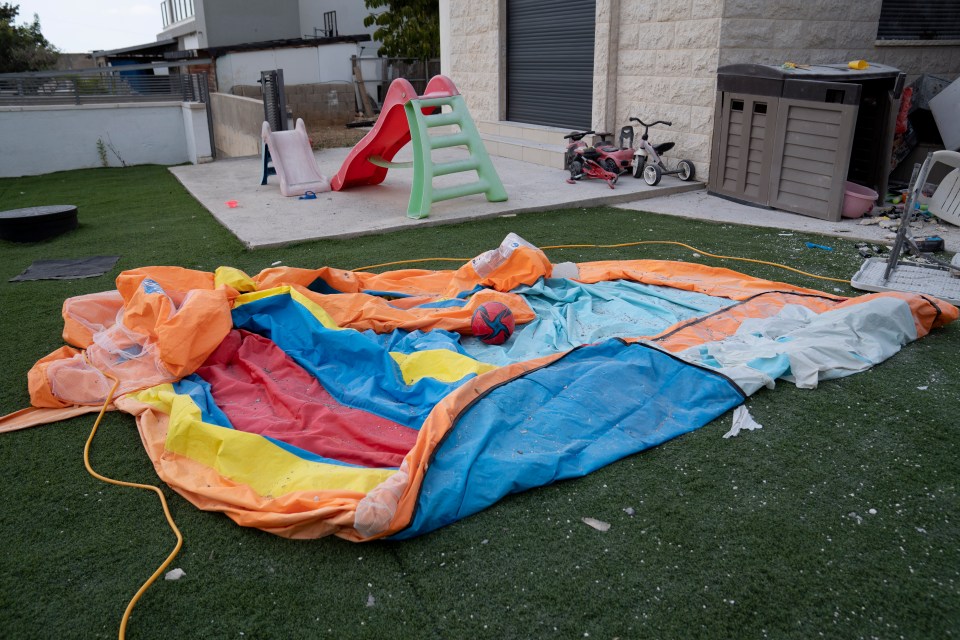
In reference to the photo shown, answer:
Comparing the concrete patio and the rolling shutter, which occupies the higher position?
the rolling shutter

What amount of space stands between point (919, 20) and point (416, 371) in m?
7.93

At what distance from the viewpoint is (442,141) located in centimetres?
640

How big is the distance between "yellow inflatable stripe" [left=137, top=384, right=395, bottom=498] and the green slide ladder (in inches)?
156

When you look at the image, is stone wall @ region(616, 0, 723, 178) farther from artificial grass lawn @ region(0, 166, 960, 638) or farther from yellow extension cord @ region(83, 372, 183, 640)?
yellow extension cord @ region(83, 372, 183, 640)

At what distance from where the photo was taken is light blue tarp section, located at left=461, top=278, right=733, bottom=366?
140 inches

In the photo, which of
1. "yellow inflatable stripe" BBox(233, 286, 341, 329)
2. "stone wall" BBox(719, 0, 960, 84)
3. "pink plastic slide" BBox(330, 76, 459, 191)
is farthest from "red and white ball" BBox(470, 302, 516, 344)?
"stone wall" BBox(719, 0, 960, 84)

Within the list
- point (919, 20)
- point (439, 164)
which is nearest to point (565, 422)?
point (439, 164)

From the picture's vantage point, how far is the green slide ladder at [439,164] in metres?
6.39

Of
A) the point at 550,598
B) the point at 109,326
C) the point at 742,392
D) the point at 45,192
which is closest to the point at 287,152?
the point at 45,192

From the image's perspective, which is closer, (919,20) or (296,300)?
(296,300)

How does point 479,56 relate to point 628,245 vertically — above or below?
above

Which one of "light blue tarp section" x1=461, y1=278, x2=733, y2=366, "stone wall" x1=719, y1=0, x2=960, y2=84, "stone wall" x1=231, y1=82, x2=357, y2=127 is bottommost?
"light blue tarp section" x1=461, y1=278, x2=733, y2=366

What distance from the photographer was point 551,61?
371 inches

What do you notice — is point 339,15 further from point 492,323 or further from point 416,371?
point 416,371
